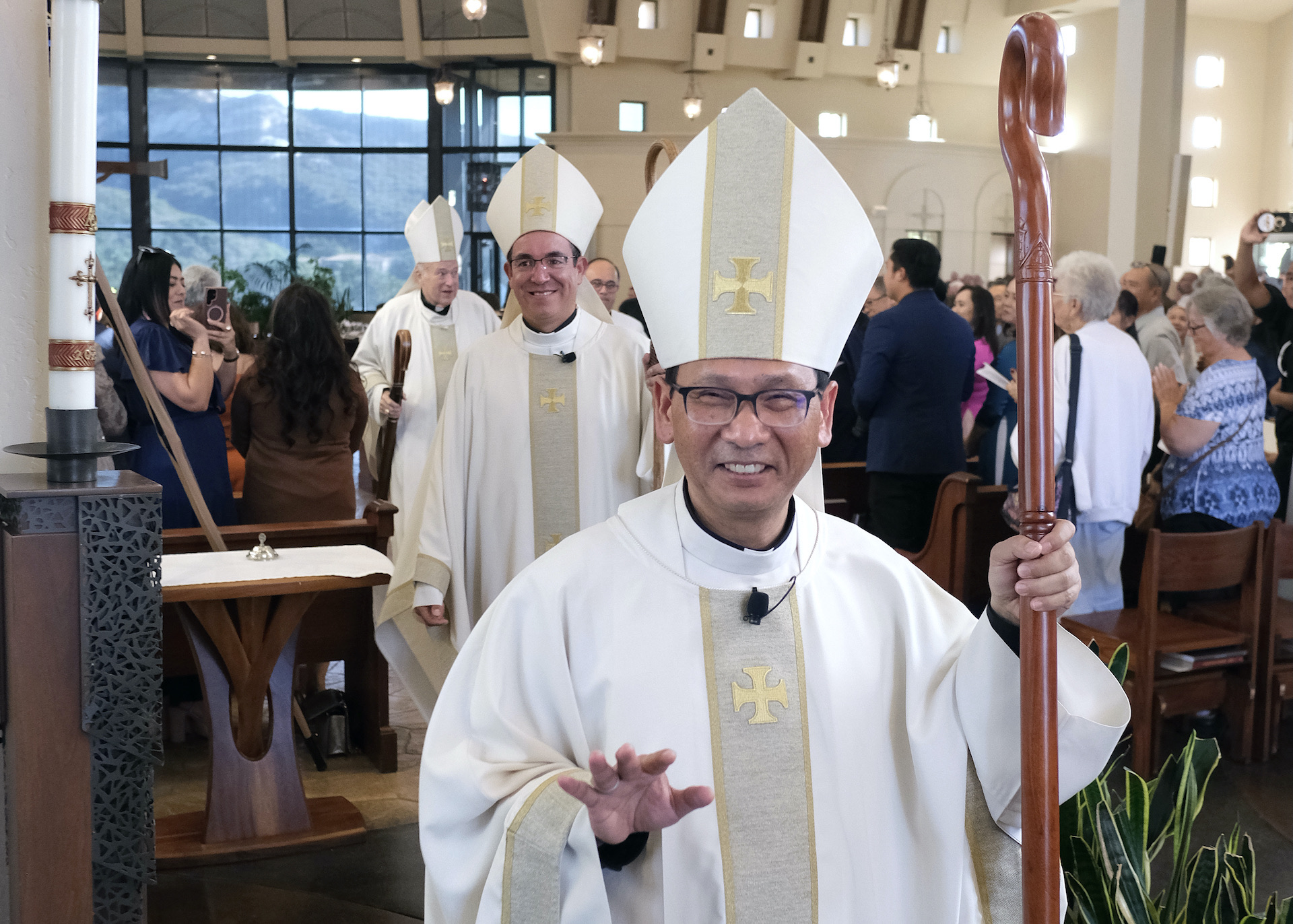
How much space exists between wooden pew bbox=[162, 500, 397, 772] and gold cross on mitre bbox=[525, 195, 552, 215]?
1.18 meters

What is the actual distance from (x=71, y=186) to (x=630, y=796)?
141 centimetres

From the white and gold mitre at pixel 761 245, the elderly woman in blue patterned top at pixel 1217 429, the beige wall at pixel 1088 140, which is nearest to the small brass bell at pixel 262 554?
the white and gold mitre at pixel 761 245

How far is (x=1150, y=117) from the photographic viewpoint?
10.0 meters

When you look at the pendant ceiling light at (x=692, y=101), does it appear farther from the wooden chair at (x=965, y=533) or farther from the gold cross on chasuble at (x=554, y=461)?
the gold cross on chasuble at (x=554, y=461)

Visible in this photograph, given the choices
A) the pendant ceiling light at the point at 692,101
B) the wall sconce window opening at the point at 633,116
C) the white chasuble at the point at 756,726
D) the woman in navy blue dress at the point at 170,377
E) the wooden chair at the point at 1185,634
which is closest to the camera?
the white chasuble at the point at 756,726

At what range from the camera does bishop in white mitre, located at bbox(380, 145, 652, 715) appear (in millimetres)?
3311

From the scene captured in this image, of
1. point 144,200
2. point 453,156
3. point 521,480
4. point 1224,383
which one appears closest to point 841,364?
point 1224,383

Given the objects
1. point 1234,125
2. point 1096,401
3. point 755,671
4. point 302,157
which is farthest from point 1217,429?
point 302,157

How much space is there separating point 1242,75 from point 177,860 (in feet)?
54.5

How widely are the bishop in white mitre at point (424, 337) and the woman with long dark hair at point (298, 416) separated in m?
0.59

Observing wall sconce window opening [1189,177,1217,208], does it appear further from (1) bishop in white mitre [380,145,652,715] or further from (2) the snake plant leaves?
(2) the snake plant leaves

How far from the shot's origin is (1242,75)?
16.0m

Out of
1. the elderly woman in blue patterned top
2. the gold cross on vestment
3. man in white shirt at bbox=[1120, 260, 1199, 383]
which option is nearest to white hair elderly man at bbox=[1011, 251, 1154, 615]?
the elderly woman in blue patterned top

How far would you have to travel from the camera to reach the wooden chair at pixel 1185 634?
3867 mm
